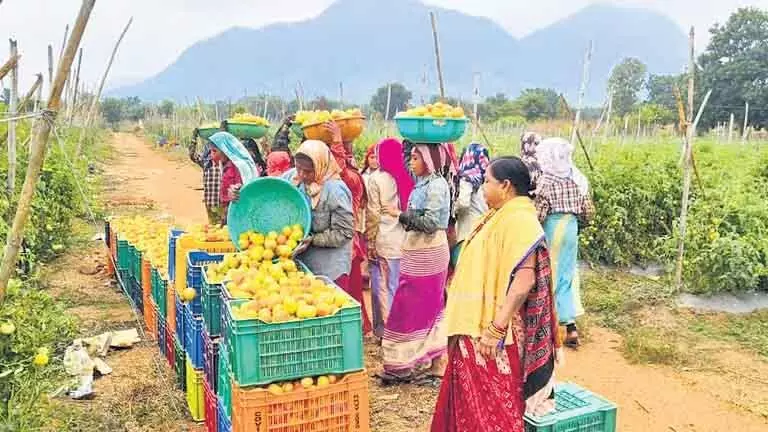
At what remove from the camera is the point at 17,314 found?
317cm

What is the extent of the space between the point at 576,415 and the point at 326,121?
2.78m

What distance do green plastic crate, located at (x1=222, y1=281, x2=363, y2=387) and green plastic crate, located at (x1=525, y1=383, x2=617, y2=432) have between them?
858 mm

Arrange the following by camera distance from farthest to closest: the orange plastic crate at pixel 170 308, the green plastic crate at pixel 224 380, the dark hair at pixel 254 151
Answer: the dark hair at pixel 254 151
the orange plastic crate at pixel 170 308
the green plastic crate at pixel 224 380

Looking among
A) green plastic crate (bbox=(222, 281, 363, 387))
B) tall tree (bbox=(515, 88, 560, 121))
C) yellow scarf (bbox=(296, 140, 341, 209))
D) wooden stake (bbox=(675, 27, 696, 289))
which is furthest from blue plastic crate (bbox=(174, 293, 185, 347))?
tall tree (bbox=(515, 88, 560, 121))

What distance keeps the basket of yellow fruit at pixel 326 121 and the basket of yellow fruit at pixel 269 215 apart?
1.06 metres

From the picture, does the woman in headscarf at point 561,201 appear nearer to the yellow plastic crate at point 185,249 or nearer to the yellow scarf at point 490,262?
the yellow scarf at point 490,262

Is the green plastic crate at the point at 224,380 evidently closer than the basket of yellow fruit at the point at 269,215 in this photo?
Yes

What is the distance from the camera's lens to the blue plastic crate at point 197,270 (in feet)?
13.3

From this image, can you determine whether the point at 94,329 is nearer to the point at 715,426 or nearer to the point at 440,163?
the point at 440,163

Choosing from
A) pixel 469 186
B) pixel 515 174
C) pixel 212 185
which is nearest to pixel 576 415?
pixel 515 174

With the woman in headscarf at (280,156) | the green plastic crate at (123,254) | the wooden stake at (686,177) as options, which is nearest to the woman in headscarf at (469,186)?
the woman in headscarf at (280,156)

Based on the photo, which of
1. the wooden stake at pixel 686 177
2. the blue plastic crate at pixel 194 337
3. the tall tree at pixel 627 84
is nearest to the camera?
the blue plastic crate at pixel 194 337

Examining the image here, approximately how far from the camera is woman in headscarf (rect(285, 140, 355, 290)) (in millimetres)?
4180

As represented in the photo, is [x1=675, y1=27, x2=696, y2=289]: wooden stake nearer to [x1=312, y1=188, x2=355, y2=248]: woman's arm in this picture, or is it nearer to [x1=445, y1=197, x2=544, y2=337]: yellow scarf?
[x1=312, y1=188, x2=355, y2=248]: woman's arm
